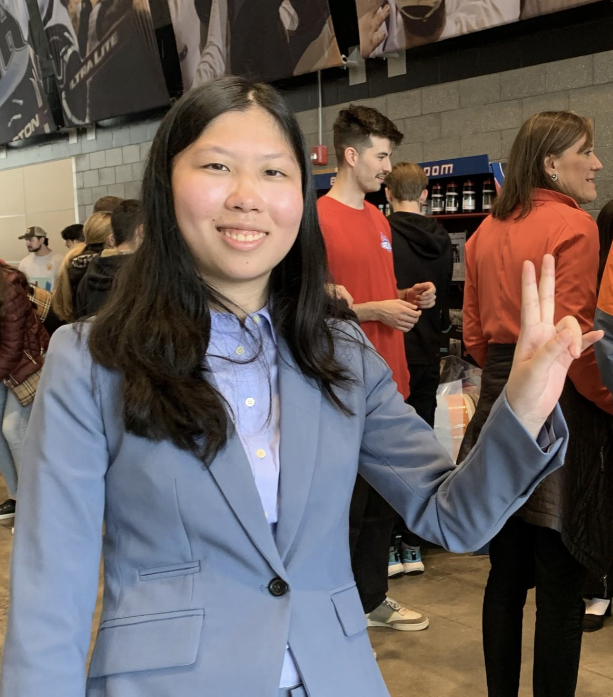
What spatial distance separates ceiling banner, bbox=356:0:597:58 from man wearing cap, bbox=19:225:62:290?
179 inches

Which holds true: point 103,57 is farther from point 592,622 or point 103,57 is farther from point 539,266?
point 592,622

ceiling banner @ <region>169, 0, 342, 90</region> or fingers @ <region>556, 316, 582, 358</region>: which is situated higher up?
ceiling banner @ <region>169, 0, 342, 90</region>

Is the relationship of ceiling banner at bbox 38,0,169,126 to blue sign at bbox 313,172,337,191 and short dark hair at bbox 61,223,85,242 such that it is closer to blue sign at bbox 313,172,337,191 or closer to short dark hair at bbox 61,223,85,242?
short dark hair at bbox 61,223,85,242

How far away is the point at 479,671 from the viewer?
2.85 m

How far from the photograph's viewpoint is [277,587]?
3.55 feet

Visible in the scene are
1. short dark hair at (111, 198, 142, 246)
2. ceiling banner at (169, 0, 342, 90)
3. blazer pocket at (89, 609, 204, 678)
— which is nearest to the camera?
blazer pocket at (89, 609, 204, 678)

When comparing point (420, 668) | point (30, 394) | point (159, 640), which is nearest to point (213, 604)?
point (159, 640)

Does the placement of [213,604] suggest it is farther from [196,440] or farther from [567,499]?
[567,499]

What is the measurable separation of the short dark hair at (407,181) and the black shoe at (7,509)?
9.87 feet

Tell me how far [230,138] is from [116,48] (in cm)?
785

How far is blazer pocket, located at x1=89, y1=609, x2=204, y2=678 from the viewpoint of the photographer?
1031mm

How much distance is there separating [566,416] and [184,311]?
1333 mm

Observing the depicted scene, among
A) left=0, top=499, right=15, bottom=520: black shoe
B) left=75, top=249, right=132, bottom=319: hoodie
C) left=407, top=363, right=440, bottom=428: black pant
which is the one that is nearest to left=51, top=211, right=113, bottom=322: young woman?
left=75, top=249, right=132, bottom=319: hoodie

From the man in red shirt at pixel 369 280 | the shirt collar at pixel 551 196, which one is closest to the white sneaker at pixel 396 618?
the man in red shirt at pixel 369 280
